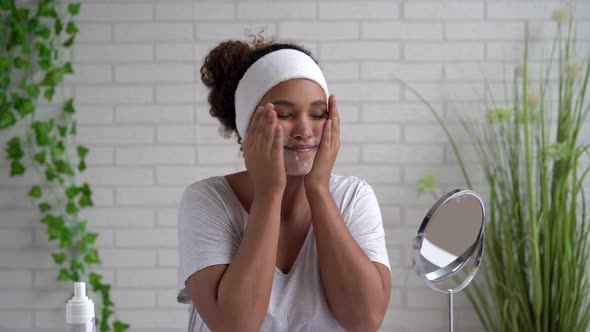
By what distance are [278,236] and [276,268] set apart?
7 cm

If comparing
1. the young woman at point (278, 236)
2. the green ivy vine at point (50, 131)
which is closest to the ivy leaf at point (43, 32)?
the green ivy vine at point (50, 131)

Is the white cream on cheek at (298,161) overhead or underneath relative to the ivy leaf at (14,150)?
overhead

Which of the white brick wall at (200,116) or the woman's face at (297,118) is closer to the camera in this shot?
the woman's face at (297,118)

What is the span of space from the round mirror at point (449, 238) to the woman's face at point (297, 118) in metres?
0.39

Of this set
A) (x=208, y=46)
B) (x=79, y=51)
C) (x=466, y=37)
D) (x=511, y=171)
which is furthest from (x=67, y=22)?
(x=511, y=171)

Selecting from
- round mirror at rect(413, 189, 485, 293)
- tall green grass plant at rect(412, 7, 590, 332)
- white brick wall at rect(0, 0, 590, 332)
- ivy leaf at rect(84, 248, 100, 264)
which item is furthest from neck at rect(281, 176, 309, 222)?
ivy leaf at rect(84, 248, 100, 264)

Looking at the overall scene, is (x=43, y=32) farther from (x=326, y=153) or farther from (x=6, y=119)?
(x=326, y=153)

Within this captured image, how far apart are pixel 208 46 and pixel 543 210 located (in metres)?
1.36

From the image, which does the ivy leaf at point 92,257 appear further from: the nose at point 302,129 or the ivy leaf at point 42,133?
the nose at point 302,129

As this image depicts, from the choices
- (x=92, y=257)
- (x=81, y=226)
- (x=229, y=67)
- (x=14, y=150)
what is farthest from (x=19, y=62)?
(x=229, y=67)

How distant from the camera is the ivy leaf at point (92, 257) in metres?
2.68

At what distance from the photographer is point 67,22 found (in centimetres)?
271

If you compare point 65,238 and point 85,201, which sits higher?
point 85,201

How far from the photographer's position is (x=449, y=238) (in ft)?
3.88
